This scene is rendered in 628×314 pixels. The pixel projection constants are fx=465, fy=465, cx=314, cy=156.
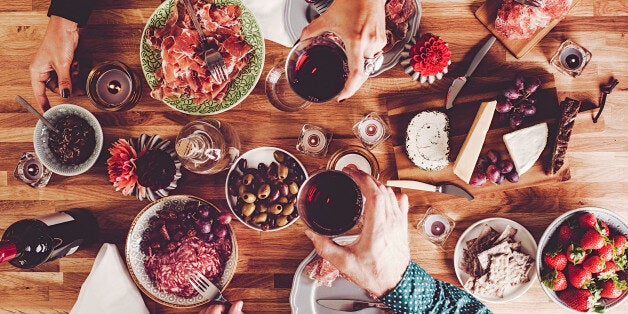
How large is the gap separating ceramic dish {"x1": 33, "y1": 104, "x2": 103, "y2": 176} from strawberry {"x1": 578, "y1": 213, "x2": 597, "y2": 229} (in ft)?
5.46

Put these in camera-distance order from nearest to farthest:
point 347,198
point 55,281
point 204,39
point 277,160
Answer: point 347,198
point 204,39
point 277,160
point 55,281

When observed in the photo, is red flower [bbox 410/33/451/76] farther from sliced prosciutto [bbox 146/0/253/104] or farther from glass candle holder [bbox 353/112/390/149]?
sliced prosciutto [bbox 146/0/253/104]

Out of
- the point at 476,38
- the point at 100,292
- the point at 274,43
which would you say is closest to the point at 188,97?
the point at 274,43

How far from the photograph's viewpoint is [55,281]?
1762mm

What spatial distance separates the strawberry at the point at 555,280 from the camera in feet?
5.12

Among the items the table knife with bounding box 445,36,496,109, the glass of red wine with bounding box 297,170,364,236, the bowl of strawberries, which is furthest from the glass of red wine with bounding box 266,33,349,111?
the bowl of strawberries

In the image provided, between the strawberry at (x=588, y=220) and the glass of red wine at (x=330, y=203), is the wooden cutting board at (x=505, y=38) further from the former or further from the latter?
the glass of red wine at (x=330, y=203)

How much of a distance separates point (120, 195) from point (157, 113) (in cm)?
34

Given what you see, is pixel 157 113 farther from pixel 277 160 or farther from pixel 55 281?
pixel 55 281

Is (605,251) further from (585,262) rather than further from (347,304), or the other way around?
(347,304)

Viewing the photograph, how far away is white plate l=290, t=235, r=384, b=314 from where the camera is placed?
1.64 meters

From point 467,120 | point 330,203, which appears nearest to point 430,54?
point 467,120

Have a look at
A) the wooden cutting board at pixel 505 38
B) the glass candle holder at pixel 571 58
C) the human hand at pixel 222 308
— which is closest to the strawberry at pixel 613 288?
the glass candle holder at pixel 571 58

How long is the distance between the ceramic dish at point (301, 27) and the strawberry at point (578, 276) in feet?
3.06
